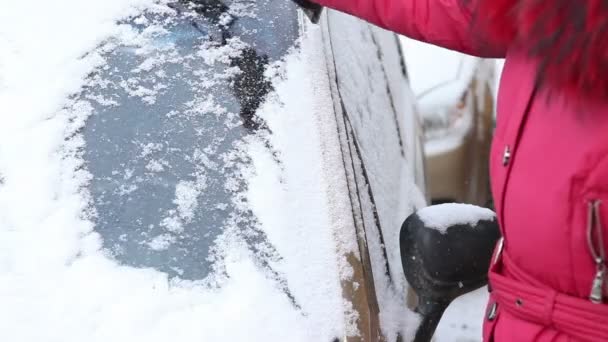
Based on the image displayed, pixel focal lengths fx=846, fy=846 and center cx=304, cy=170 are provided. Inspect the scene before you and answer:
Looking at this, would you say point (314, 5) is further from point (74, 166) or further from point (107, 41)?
point (74, 166)

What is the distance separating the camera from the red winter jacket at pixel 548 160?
1203 millimetres

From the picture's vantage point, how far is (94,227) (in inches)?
67.2

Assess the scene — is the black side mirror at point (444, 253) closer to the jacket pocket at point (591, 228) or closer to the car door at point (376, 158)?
the car door at point (376, 158)

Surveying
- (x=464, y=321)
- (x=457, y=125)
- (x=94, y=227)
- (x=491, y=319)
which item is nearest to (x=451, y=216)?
(x=491, y=319)

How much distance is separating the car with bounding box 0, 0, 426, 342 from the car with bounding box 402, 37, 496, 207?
171cm

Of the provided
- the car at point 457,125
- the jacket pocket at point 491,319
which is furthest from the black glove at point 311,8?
the car at point 457,125

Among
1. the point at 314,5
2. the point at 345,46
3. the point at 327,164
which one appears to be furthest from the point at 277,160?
the point at 345,46

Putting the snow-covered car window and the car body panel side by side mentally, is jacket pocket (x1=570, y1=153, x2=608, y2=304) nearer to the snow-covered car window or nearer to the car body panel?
the car body panel

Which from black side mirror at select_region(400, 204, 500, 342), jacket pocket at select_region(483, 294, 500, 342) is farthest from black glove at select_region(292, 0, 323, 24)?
jacket pocket at select_region(483, 294, 500, 342)

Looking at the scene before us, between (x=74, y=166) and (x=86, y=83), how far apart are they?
0.21 metres

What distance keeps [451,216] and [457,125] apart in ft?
7.37

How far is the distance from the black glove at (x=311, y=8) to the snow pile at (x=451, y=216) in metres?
0.51

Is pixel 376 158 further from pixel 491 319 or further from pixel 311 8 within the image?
pixel 491 319

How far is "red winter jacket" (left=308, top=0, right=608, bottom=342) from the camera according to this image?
120cm
